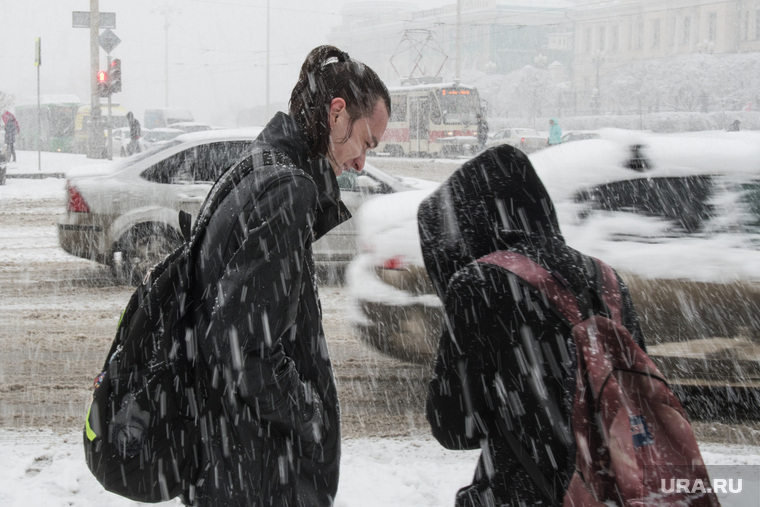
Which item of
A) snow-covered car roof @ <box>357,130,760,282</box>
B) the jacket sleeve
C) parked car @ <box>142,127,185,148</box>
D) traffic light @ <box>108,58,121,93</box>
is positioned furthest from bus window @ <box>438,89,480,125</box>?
the jacket sleeve

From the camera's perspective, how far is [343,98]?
5.92ft

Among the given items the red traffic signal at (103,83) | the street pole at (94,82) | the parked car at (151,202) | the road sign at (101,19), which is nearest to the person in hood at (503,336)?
the parked car at (151,202)

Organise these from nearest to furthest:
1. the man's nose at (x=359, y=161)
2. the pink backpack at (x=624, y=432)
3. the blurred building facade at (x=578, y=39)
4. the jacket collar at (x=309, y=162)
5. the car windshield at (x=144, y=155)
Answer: the pink backpack at (x=624, y=432) → the jacket collar at (x=309, y=162) → the man's nose at (x=359, y=161) → the car windshield at (x=144, y=155) → the blurred building facade at (x=578, y=39)

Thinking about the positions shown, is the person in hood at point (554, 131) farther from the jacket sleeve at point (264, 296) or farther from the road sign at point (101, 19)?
the jacket sleeve at point (264, 296)

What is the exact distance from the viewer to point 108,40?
73.1 ft

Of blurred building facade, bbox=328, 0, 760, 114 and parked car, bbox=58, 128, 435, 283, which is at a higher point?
blurred building facade, bbox=328, 0, 760, 114

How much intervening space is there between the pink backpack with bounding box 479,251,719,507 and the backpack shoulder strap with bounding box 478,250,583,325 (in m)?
0.02

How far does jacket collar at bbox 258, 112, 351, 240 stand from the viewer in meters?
1.76

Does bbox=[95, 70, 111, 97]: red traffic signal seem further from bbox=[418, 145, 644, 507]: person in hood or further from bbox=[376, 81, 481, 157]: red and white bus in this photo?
bbox=[418, 145, 644, 507]: person in hood

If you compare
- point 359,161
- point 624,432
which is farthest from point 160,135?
point 624,432

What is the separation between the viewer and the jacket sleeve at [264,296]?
1.55 meters

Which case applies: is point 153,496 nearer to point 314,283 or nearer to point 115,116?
point 314,283

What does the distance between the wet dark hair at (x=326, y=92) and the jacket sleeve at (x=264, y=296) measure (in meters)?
0.23

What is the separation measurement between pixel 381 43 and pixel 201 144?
89059 millimetres
